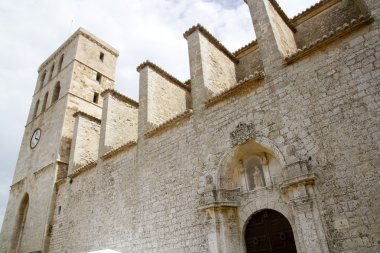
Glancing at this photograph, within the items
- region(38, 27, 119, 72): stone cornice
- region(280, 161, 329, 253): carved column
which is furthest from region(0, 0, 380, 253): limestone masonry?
region(38, 27, 119, 72): stone cornice

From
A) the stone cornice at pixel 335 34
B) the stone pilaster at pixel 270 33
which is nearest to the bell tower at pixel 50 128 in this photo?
the stone pilaster at pixel 270 33

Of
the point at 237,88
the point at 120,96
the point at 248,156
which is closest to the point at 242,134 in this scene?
the point at 248,156

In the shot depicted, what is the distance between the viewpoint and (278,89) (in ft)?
18.0

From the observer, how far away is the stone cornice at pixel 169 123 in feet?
23.0

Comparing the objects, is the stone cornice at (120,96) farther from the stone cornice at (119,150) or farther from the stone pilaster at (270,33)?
the stone pilaster at (270,33)

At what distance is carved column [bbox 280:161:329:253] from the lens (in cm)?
420

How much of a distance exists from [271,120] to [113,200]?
5.34 meters

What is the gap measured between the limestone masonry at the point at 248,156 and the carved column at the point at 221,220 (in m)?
0.02

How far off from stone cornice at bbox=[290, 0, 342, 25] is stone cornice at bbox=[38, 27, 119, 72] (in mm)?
12527

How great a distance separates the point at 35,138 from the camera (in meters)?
14.3

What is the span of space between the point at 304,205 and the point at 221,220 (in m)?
1.71

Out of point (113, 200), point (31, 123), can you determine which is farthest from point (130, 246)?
point (31, 123)

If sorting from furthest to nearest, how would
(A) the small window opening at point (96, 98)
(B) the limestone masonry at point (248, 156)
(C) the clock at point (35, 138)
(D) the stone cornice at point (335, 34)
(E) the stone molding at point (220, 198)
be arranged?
1. (A) the small window opening at point (96, 98)
2. (C) the clock at point (35, 138)
3. (E) the stone molding at point (220, 198)
4. (D) the stone cornice at point (335, 34)
5. (B) the limestone masonry at point (248, 156)

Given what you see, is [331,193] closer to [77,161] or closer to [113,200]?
[113,200]
